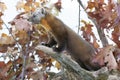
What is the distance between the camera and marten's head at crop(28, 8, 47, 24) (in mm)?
2823

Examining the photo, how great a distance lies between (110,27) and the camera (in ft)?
8.34

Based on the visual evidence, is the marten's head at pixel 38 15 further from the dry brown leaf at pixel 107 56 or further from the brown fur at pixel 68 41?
the dry brown leaf at pixel 107 56

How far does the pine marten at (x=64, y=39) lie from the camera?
2934mm

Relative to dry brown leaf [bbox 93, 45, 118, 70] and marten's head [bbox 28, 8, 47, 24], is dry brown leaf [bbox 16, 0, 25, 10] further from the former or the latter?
dry brown leaf [bbox 93, 45, 118, 70]

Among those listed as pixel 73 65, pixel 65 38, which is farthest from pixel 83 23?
pixel 73 65

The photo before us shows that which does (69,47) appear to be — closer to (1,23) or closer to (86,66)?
(86,66)

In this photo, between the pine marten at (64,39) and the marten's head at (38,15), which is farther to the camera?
the pine marten at (64,39)

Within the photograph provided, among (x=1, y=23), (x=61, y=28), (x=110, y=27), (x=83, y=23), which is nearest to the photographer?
(x=110, y=27)

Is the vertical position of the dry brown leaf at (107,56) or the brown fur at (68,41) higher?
the dry brown leaf at (107,56)

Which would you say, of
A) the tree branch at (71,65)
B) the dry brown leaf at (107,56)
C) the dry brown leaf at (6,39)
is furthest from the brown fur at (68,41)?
the dry brown leaf at (107,56)

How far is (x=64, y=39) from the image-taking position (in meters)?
3.07

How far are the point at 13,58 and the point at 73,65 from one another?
0.53 m

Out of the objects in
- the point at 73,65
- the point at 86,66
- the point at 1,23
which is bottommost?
the point at 86,66

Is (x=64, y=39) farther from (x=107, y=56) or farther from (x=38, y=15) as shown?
(x=107, y=56)
